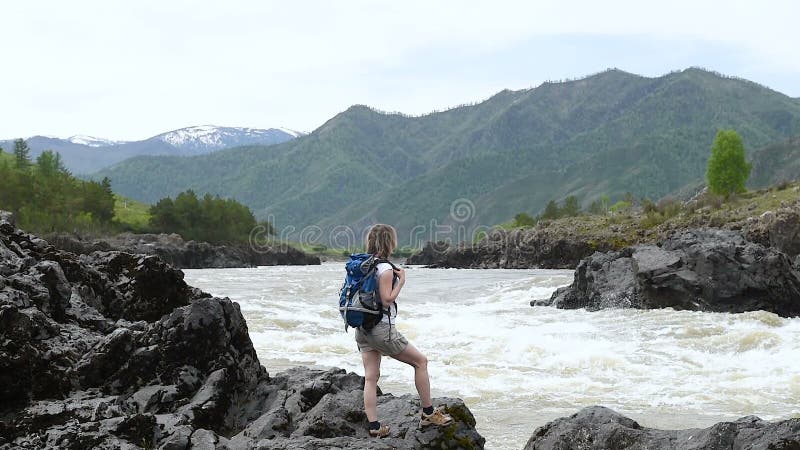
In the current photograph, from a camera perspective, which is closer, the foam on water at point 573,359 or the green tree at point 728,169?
the foam on water at point 573,359

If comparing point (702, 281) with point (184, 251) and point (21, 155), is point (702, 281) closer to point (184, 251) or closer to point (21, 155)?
point (184, 251)

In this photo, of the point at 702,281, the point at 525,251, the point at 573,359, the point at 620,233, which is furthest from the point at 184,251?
the point at 573,359

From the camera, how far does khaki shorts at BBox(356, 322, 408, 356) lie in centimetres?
845

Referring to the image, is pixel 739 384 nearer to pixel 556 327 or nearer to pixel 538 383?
pixel 538 383

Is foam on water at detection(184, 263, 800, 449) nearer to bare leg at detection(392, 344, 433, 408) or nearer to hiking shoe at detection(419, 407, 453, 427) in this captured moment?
hiking shoe at detection(419, 407, 453, 427)

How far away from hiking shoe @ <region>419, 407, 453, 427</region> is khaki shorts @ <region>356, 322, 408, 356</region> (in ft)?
2.90

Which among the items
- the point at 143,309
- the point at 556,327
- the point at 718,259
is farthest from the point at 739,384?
the point at 718,259

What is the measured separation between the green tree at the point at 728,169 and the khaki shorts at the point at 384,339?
112 m

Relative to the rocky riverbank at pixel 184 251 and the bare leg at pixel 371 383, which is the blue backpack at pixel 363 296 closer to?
the bare leg at pixel 371 383

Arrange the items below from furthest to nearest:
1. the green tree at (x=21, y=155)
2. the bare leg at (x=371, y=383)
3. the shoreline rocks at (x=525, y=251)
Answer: the green tree at (x=21, y=155) → the shoreline rocks at (x=525, y=251) → the bare leg at (x=371, y=383)

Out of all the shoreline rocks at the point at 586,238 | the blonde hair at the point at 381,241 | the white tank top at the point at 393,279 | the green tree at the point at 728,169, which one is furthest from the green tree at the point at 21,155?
the white tank top at the point at 393,279

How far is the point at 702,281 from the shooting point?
31.4 metres

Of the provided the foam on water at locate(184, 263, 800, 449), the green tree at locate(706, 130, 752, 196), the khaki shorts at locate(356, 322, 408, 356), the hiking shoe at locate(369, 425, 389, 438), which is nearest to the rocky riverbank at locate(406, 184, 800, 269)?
the green tree at locate(706, 130, 752, 196)

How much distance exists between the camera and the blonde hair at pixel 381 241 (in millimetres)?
8500
